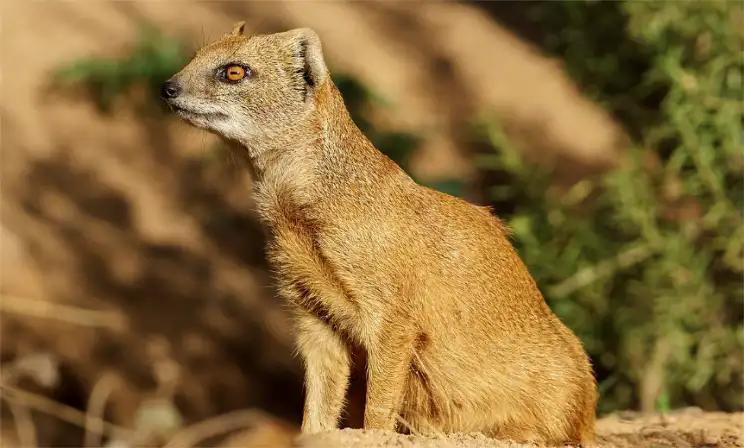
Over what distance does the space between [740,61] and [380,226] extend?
4234 mm

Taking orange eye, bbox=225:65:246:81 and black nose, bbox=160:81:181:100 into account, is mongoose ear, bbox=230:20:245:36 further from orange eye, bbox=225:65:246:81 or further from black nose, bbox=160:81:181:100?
black nose, bbox=160:81:181:100

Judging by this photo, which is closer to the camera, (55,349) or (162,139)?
(55,349)

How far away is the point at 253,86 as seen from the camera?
398cm

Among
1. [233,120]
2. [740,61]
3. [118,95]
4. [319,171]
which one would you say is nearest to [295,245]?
[319,171]

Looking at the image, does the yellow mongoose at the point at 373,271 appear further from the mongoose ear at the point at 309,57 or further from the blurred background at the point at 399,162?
the blurred background at the point at 399,162

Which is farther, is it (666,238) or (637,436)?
(666,238)

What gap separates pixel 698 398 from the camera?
747 centimetres

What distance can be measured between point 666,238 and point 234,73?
4.30 meters

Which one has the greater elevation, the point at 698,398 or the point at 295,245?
the point at 698,398

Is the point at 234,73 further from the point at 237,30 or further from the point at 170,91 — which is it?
the point at 237,30

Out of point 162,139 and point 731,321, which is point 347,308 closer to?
point 731,321

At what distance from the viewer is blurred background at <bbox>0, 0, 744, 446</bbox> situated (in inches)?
283

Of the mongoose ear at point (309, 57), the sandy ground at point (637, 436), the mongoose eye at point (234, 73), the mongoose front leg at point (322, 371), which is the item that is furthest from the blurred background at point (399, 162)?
the mongoose ear at point (309, 57)

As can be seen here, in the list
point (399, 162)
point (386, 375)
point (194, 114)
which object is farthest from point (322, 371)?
point (399, 162)
